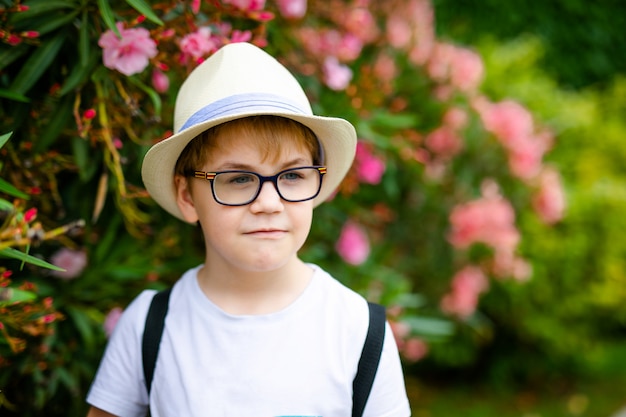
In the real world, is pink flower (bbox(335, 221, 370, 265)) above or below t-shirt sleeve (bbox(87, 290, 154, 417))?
above

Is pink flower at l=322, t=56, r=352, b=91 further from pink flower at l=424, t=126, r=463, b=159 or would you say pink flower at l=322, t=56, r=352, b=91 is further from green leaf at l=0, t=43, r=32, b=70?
pink flower at l=424, t=126, r=463, b=159

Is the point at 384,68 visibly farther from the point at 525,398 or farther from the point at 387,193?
the point at 525,398

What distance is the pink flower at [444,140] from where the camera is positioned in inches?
171

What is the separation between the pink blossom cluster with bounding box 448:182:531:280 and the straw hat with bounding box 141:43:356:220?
2.34m

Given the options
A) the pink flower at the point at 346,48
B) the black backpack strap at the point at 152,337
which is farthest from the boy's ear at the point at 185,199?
the pink flower at the point at 346,48

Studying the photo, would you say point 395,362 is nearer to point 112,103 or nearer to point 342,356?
point 342,356

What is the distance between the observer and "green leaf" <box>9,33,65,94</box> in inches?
84.0

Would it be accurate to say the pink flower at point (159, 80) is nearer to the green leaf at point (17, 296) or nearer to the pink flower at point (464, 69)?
the green leaf at point (17, 296)

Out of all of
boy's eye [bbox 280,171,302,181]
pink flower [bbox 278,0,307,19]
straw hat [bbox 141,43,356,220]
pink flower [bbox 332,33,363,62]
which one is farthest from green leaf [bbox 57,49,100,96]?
pink flower [bbox 332,33,363,62]

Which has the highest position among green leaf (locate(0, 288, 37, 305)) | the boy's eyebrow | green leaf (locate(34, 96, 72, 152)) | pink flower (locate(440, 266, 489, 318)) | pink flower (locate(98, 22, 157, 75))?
pink flower (locate(98, 22, 157, 75))

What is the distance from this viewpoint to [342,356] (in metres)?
1.82

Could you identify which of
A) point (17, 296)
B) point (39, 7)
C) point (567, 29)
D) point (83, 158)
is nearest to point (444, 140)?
point (83, 158)

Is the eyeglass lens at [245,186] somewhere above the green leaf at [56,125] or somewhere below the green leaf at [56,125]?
below

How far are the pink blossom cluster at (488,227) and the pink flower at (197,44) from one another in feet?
7.76
